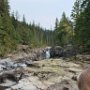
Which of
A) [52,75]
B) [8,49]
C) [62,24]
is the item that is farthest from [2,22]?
[52,75]

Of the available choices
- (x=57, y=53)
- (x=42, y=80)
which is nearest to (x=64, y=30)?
(x=57, y=53)

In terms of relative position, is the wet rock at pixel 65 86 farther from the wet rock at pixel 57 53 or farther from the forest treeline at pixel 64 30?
the wet rock at pixel 57 53

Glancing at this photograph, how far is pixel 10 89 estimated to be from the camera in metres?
17.5

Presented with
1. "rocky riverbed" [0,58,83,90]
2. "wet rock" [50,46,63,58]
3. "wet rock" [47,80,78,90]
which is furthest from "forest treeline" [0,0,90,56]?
"wet rock" [47,80,78,90]

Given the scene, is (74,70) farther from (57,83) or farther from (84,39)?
(84,39)

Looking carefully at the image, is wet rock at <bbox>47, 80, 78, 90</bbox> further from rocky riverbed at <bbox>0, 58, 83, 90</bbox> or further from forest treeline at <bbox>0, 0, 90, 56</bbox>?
forest treeline at <bbox>0, 0, 90, 56</bbox>

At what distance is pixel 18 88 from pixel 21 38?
3093 inches

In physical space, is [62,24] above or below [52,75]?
above

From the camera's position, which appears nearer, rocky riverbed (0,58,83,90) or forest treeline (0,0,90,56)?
rocky riverbed (0,58,83,90)

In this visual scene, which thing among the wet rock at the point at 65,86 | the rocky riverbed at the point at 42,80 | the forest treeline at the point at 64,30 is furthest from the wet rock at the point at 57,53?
the wet rock at the point at 65,86

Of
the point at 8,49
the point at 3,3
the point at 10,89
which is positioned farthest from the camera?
the point at 3,3

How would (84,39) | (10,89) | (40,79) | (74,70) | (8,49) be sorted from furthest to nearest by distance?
1. (8,49)
2. (84,39)
3. (74,70)
4. (40,79)
5. (10,89)

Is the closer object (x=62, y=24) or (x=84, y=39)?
(x=84, y=39)

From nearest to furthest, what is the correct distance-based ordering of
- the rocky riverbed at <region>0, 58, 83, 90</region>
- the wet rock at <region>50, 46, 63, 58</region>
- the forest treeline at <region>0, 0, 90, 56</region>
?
1. the rocky riverbed at <region>0, 58, 83, 90</region>
2. the forest treeline at <region>0, 0, 90, 56</region>
3. the wet rock at <region>50, 46, 63, 58</region>
